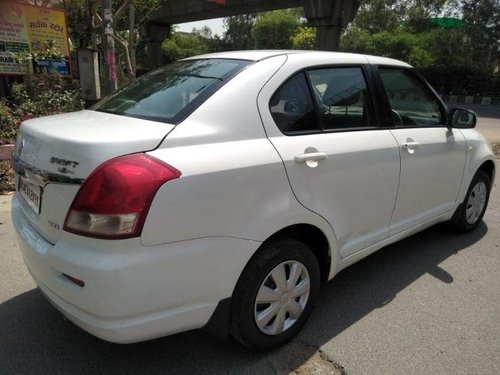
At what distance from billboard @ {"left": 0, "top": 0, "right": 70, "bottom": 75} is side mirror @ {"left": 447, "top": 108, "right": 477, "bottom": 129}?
8565 millimetres

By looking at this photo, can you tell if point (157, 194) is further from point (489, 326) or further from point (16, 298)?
point (489, 326)

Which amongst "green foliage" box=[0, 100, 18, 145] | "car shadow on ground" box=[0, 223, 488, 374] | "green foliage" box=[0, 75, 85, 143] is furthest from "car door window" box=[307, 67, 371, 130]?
"green foliage" box=[0, 75, 85, 143]

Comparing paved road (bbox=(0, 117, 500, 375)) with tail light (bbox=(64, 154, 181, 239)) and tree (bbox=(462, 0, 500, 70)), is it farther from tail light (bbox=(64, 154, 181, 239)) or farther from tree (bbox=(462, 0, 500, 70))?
tree (bbox=(462, 0, 500, 70))

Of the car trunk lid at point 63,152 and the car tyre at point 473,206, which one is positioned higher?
the car trunk lid at point 63,152

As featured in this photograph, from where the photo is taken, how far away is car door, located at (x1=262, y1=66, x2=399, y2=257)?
2.63m

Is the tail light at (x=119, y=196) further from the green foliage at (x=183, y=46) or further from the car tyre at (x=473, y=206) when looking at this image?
the green foliage at (x=183, y=46)

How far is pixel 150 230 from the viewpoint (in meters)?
2.04

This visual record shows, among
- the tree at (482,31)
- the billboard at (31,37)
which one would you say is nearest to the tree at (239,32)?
the tree at (482,31)

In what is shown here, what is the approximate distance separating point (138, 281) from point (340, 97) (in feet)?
6.07

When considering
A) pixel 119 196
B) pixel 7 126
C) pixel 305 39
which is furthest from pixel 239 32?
pixel 119 196

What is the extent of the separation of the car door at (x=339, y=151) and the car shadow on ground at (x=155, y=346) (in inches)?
18.1

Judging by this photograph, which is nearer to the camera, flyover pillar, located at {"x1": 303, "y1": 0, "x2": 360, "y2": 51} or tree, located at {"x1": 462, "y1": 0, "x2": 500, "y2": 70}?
flyover pillar, located at {"x1": 303, "y1": 0, "x2": 360, "y2": 51}

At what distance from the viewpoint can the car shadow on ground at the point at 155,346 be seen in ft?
8.52

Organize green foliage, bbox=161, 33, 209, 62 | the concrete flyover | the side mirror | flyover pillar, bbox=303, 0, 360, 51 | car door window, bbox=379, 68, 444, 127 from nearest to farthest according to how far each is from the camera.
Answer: car door window, bbox=379, 68, 444, 127
the side mirror
flyover pillar, bbox=303, 0, 360, 51
the concrete flyover
green foliage, bbox=161, 33, 209, 62
